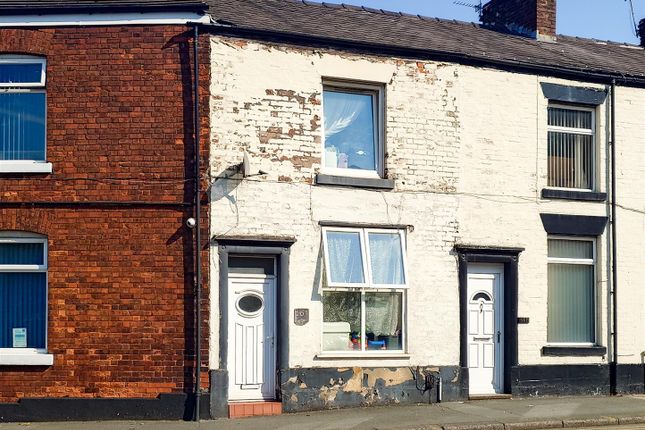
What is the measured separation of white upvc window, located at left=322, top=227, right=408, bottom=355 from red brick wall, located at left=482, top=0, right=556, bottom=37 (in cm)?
657

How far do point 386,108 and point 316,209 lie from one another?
225 cm

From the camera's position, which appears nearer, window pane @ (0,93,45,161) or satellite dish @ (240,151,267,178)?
satellite dish @ (240,151,267,178)

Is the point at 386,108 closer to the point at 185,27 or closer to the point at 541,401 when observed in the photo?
the point at 185,27

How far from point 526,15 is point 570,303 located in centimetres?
648

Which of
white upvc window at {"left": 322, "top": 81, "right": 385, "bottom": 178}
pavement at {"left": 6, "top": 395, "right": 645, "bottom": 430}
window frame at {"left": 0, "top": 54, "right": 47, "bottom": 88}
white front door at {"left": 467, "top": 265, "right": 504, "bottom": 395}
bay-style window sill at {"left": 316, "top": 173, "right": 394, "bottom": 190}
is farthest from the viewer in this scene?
white front door at {"left": 467, "top": 265, "right": 504, "bottom": 395}

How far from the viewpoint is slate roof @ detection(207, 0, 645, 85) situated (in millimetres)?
15234

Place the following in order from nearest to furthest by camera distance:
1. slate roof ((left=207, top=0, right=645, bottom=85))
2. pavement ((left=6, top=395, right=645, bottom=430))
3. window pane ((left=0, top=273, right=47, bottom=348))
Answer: pavement ((left=6, top=395, right=645, bottom=430)), window pane ((left=0, top=273, right=47, bottom=348)), slate roof ((left=207, top=0, right=645, bottom=85))

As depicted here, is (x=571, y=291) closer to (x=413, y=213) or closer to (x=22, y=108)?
(x=413, y=213)

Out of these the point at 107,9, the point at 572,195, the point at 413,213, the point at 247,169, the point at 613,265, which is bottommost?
the point at 613,265

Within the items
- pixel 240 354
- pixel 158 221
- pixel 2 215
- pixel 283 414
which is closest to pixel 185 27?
pixel 158 221

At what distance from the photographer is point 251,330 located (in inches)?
571

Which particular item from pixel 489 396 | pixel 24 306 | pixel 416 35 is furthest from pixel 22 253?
A: pixel 489 396

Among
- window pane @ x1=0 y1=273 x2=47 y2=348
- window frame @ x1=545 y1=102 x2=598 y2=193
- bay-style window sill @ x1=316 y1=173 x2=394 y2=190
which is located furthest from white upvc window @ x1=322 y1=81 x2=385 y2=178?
window pane @ x1=0 y1=273 x2=47 y2=348

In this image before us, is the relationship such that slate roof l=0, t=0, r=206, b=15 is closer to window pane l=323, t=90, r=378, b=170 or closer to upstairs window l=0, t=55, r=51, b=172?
upstairs window l=0, t=55, r=51, b=172
